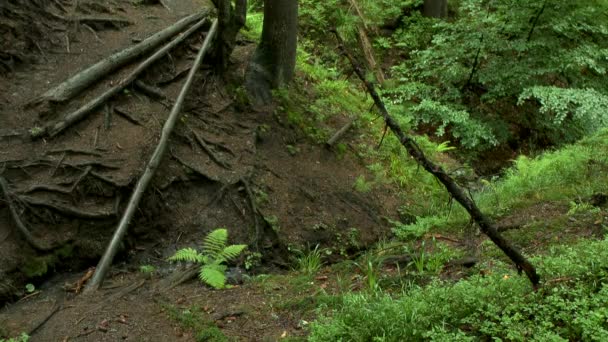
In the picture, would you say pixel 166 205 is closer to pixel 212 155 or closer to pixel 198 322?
pixel 212 155

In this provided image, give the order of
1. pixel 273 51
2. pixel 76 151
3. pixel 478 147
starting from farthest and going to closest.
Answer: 1. pixel 478 147
2. pixel 273 51
3. pixel 76 151

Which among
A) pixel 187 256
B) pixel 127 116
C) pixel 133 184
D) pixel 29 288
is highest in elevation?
pixel 127 116

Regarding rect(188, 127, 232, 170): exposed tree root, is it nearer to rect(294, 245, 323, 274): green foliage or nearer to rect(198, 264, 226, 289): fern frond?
rect(294, 245, 323, 274): green foliage

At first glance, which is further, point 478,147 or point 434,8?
point 434,8

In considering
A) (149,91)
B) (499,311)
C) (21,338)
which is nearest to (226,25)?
(149,91)

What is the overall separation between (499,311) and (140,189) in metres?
5.00

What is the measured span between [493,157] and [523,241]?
655 centimetres

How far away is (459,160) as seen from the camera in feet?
39.0

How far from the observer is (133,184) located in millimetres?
7105

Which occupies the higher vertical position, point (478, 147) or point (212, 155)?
point (212, 155)

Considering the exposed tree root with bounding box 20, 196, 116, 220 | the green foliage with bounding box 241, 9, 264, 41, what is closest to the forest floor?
the exposed tree root with bounding box 20, 196, 116, 220

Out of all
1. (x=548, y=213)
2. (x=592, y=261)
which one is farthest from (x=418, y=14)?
(x=592, y=261)

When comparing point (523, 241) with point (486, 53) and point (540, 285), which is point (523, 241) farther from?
point (486, 53)

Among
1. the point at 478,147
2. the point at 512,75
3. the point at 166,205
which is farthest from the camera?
the point at 478,147
